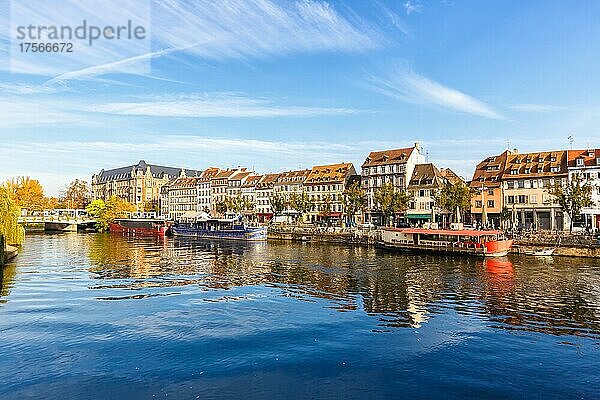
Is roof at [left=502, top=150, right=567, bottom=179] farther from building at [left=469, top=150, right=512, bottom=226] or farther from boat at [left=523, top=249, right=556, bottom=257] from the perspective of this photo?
boat at [left=523, top=249, right=556, bottom=257]

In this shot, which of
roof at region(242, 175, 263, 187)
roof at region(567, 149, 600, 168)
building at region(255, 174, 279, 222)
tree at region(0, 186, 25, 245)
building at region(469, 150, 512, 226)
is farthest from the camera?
roof at region(242, 175, 263, 187)

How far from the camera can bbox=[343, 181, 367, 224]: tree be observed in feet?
310

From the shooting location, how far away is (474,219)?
85562mm

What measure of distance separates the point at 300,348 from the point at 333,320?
5179 mm

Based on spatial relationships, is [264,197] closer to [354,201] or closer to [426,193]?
[354,201]

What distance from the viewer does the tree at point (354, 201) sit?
9447 centimetres

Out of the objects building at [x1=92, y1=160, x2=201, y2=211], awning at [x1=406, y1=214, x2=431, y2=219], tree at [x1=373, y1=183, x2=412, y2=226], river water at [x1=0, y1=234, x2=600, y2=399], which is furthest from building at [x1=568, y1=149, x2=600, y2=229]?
building at [x1=92, y1=160, x2=201, y2=211]

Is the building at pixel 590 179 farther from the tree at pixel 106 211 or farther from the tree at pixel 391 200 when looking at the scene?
the tree at pixel 106 211

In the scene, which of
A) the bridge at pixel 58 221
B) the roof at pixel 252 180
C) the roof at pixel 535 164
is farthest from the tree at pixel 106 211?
the roof at pixel 535 164

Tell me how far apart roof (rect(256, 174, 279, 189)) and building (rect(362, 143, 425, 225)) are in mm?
30885

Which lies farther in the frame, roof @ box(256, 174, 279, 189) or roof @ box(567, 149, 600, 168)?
roof @ box(256, 174, 279, 189)

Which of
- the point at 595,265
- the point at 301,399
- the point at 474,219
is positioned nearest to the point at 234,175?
the point at 474,219

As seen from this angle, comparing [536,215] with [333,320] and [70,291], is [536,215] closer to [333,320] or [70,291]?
[333,320]

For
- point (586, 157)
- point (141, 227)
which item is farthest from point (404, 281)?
point (141, 227)
